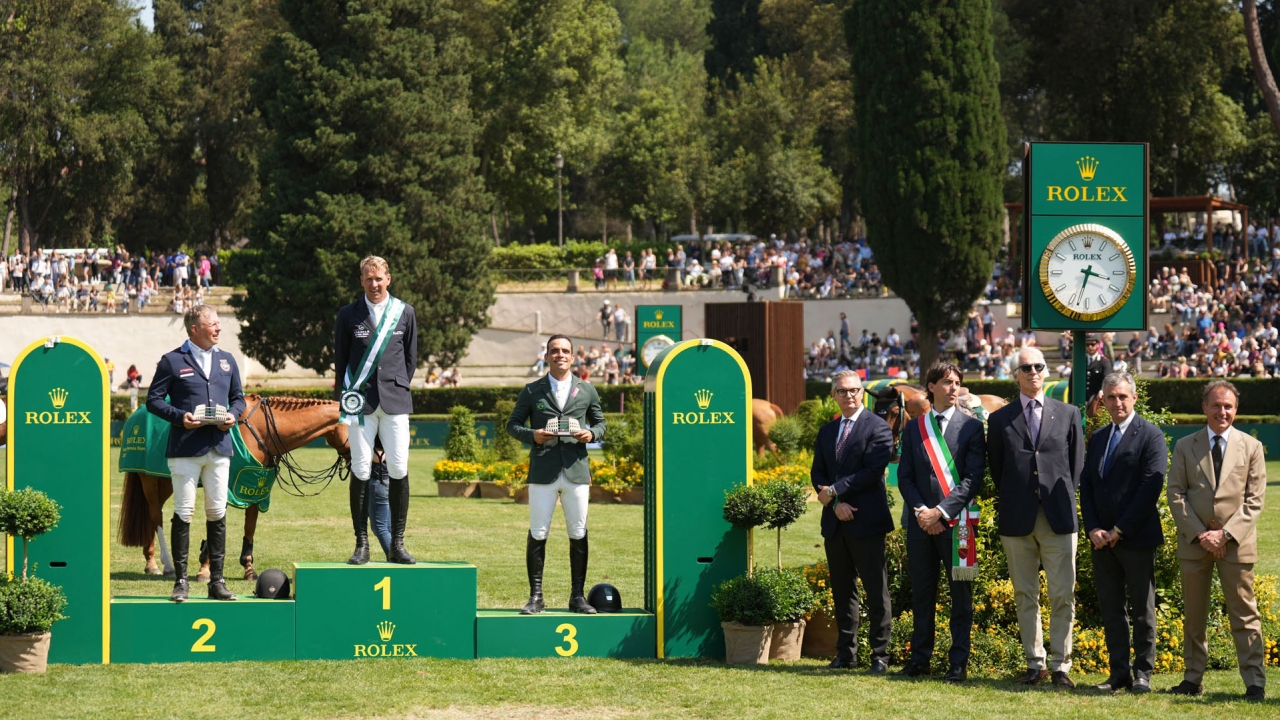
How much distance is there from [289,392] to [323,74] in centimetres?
799

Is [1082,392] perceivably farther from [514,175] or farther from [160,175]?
[160,175]

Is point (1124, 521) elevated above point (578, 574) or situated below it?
above

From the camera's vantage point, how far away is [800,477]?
18031 millimetres

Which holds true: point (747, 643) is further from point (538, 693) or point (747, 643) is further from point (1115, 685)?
point (1115, 685)

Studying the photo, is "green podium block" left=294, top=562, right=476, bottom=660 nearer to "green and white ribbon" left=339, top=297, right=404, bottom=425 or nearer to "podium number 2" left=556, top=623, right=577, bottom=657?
"podium number 2" left=556, top=623, right=577, bottom=657

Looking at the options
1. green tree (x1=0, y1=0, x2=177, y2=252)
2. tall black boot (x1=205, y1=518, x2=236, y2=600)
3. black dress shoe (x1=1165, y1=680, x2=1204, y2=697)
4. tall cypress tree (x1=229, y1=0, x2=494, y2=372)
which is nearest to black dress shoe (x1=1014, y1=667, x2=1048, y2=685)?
black dress shoe (x1=1165, y1=680, x2=1204, y2=697)

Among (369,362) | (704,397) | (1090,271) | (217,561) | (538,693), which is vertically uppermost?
(1090,271)

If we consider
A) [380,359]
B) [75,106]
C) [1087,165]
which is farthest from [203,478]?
[75,106]

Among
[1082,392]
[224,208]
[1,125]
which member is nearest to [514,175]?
[224,208]

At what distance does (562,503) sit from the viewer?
872 cm

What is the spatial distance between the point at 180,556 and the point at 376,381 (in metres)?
1.68

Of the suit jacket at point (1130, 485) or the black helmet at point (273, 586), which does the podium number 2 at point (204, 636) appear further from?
the suit jacket at point (1130, 485)

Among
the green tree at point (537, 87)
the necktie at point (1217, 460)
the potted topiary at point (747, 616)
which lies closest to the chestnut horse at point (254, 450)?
the potted topiary at point (747, 616)

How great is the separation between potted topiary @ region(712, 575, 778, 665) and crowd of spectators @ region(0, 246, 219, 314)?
35687 mm
